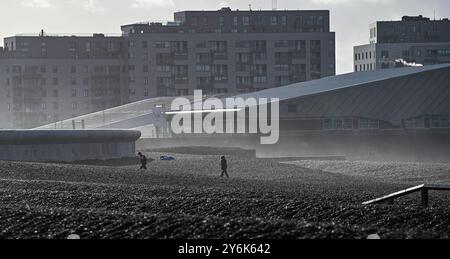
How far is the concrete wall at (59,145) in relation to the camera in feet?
178

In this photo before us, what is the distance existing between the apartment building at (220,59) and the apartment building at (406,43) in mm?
12140

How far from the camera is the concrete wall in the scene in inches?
2138

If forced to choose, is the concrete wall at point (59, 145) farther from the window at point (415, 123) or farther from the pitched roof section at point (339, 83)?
the window at point (415, 123)

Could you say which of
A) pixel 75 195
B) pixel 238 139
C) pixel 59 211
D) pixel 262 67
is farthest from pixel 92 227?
pixel 262 67

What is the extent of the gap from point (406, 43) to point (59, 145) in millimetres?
112442

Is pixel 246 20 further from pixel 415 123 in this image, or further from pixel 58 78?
pixel 415 123

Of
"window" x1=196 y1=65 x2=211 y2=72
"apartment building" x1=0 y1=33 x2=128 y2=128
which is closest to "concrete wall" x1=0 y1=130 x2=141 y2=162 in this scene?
"window" x1=196 y1=65 x2=211 y2=72

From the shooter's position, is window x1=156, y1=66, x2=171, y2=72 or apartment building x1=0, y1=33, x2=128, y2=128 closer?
window x1=156, y1=66, x2=171, y2=72

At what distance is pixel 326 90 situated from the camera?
81375 millimetres

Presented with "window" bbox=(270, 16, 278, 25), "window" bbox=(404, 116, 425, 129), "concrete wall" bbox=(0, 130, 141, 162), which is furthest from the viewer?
"window" bbox=(270, 16, 278, 25)

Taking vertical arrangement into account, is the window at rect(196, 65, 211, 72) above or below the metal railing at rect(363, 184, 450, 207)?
above

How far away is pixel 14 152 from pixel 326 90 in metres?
31.6

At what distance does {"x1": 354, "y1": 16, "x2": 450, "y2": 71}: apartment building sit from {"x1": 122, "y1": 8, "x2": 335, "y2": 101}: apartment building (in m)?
12.1

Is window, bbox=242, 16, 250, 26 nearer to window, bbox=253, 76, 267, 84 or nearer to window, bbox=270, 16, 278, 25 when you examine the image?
window, bbox=270, 16, 278, 25
